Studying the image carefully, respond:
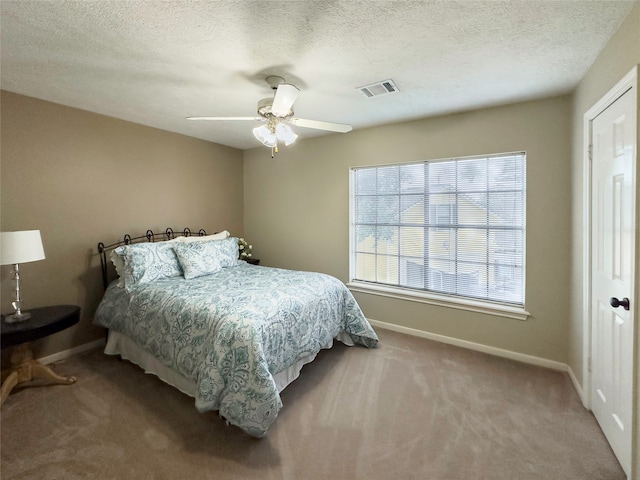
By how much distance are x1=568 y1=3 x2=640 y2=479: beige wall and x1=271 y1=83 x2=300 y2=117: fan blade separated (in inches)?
72.8

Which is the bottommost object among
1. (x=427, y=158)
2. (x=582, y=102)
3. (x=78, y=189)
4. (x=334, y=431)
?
(x=334, y=431)

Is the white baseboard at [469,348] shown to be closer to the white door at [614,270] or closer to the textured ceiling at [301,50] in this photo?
the white door at [614,270]

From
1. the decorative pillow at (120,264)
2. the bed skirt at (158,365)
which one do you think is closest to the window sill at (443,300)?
the bed skirt at (158,365)

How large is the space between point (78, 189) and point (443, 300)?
13.4 feet

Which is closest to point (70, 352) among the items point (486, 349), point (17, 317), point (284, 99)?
point (17, 317)

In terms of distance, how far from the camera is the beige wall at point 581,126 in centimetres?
146

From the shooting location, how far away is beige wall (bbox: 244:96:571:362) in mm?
2613

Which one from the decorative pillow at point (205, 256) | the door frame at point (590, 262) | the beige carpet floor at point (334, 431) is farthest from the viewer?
the decorative pillow at point (205, 256)

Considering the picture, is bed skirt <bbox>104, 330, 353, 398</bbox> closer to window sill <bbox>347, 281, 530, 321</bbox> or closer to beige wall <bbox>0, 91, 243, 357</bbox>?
beige wall <bbox>0, 91, 243, 357</bbox>

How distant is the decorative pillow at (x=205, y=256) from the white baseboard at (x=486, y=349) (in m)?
2.01

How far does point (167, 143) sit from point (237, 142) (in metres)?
0.97

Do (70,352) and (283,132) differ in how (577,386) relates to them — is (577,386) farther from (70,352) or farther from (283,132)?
(70,352)

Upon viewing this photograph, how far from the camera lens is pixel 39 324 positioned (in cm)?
221

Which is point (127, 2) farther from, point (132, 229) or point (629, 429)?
point (629, 429)
